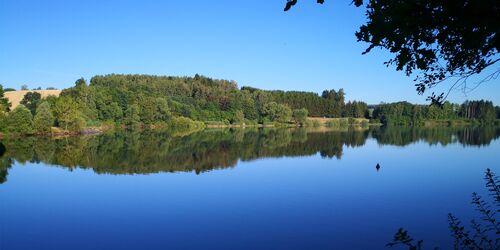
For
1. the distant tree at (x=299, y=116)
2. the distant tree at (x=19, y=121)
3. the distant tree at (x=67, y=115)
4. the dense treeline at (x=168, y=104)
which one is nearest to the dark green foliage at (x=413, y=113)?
the dense treeline at (x=168, y=104)

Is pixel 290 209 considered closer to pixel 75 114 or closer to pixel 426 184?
pixel 426 184

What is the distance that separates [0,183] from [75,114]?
40.7 meters

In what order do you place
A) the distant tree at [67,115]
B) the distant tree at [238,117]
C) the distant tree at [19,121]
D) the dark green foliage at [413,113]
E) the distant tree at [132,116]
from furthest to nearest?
the dark green foliage at [413,113]
the distant tree at [238,117]
the distant tree at [132,116]
the distant tree at [67,115]
the distant tree at [19,121]

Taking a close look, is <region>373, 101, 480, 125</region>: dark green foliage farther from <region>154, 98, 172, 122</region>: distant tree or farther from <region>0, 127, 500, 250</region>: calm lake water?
<region>0, 127, 500, 250</region>: calm lake water

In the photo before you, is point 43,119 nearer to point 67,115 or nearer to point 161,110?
point 67,115

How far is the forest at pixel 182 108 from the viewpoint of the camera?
59.4 meters

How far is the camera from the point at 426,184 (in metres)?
22.2

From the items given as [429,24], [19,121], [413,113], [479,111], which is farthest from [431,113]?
[429,24]

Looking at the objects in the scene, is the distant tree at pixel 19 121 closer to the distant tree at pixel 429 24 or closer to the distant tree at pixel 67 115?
the distant tree at pixel 67 115

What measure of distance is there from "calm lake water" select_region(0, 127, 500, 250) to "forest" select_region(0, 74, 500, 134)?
88.1ft

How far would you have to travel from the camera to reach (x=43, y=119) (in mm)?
55156

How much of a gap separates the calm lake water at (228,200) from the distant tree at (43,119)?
22501mm

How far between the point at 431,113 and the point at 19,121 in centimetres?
11713

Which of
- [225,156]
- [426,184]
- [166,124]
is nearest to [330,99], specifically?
[166,124]
